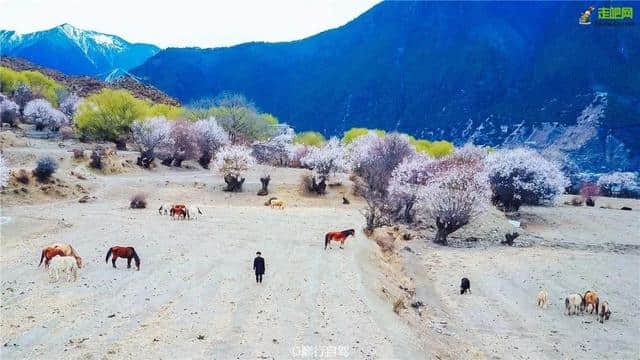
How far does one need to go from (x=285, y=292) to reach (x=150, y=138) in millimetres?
38678

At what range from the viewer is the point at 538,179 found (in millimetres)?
45594

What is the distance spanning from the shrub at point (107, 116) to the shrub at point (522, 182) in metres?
40.8

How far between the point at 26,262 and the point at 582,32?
167773 mm

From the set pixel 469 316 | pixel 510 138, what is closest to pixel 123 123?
pixel 469 316

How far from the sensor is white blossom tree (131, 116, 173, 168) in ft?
169

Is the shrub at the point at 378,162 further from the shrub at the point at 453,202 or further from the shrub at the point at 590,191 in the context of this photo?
the shrub at the point at 590,191

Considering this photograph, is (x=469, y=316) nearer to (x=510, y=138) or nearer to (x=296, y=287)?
(x=296, y=287)

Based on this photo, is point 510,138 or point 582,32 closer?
point 510,138

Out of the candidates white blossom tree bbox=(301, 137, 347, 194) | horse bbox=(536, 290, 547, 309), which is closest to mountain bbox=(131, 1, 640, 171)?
white blossom tree bbox=(301, 137, 347, 194)

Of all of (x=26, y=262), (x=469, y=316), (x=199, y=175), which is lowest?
(x=469, y=316)

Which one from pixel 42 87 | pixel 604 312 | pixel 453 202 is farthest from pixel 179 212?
pixel 42 87

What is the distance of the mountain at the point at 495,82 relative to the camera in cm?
13175

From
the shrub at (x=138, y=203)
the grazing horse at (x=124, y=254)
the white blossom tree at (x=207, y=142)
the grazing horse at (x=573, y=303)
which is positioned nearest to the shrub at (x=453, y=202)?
the grazing horse at (x=573, y=303)

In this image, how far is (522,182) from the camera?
4581cm
